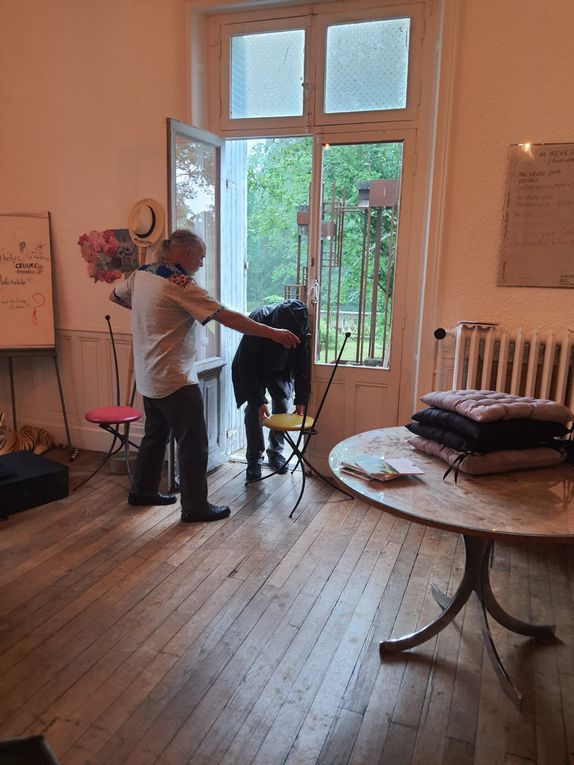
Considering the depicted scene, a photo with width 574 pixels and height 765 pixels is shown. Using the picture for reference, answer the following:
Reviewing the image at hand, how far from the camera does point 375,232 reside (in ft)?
11.6

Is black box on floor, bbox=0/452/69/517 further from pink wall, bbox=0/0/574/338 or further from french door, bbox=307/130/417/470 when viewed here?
french door, bbox=307/130/417/470

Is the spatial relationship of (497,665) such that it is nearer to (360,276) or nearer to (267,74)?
(360,276)

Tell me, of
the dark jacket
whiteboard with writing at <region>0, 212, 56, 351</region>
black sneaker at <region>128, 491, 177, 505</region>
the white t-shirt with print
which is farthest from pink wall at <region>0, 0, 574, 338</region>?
black sneaker at <region>128, 491, 177, 505</region>

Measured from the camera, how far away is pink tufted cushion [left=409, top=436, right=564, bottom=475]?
179 centimetres

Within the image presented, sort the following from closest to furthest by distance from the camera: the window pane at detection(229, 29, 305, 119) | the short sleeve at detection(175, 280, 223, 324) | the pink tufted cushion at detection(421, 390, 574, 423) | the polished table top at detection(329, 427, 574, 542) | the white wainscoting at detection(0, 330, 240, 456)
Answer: the polished table top at detection(329, 427, 574, 542) → the pink tufted cushion at detection(421, 390, 574, 423) → the short sleeve at detection(175, 280, 223, 324) → the window pane at detection(229, 29, 305, 119) → the white wainscoting at detection(0, 330, 240, 456)

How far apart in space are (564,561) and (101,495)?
8.56ft

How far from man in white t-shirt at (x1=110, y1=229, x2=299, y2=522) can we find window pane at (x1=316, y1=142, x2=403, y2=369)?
765 millimetres

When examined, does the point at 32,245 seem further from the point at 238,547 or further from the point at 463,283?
the point at 463,283

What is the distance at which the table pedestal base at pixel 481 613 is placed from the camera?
6.52ft

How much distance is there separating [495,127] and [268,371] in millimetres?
1921

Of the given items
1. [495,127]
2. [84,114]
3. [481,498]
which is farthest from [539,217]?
[84,114]

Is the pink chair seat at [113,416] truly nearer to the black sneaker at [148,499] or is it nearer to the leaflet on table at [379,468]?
the black sneaker at [148,499]

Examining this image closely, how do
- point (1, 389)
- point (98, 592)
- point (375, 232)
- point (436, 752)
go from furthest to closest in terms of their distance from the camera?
point (1, 389) → point (375, 232) → point (98, 592) → point (436, 752)

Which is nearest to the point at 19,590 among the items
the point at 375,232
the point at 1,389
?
the point at 1,389
